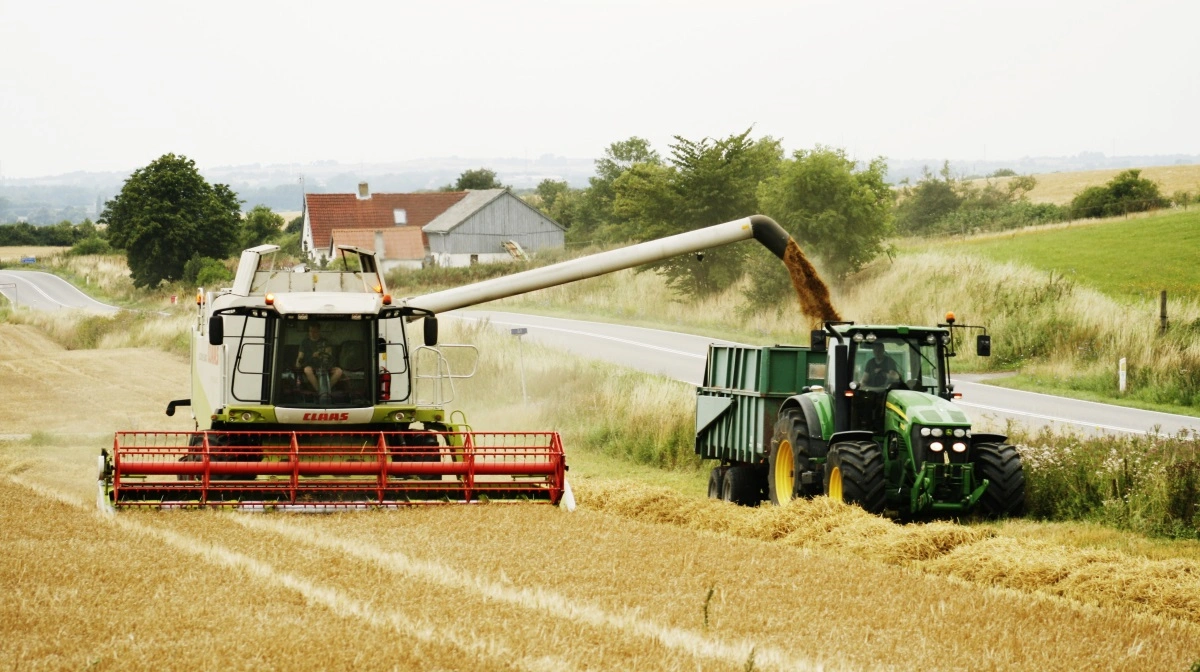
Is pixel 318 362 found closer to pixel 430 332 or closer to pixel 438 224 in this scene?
pixel 430 332

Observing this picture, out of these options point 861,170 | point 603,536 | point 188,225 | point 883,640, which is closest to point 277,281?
point 603,536

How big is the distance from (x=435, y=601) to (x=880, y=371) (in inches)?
264

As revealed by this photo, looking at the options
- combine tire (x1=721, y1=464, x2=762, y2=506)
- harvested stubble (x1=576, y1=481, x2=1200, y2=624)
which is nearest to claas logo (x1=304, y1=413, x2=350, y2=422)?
harvested stubble (x1=576, y1=481, x2=1200, y2=624)

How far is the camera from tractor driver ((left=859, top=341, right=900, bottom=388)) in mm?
14469

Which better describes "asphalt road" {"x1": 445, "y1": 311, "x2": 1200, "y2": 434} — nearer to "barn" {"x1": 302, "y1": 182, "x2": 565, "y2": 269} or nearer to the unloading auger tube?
the unloading auger tube

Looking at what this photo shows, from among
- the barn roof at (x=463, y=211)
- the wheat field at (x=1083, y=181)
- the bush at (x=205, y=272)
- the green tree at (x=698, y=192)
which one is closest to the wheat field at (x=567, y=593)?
the green tree at (x=698, y=192)

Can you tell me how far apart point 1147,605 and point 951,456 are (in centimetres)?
351

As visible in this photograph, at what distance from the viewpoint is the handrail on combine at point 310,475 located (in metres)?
13.9

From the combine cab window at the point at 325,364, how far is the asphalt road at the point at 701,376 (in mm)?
8398

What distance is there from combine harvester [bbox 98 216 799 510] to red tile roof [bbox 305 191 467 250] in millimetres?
69952

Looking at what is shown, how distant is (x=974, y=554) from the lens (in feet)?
37.5

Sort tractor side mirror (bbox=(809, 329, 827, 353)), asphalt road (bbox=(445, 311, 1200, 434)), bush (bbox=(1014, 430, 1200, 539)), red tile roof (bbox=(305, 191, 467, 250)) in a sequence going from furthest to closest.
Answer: red tile roof (bbox=(305, 191, 467, 250)), asphalt road (bbox=(445, 311, 1200, 434)), tractor side mirror (bbox=(809, 329, 827, 353)), bush (bbox=(1014, 430, 1200, 539))

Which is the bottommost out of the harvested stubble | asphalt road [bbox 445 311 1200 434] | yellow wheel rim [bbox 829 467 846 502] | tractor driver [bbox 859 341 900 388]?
asphalt road [bbox 445 311 1200 434]

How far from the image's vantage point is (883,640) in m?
8.54
